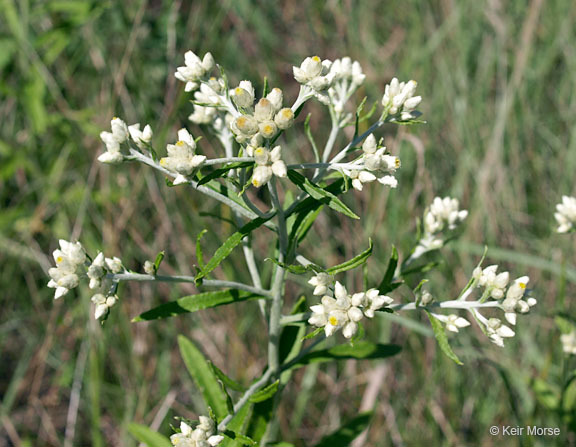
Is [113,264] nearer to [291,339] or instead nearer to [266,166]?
[266,166]

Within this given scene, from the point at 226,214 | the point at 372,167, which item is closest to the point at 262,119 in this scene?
the point at 372,167

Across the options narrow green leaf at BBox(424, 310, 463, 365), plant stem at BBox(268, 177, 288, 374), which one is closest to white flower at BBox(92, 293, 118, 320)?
plant stem at BBox(268, 177, 288, 374)

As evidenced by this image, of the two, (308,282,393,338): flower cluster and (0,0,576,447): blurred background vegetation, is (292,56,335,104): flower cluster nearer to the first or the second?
(308,282,393,338): flower cluster

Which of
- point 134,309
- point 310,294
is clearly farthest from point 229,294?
point 134,309

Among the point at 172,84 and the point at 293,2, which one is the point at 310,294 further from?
the point at 293,2

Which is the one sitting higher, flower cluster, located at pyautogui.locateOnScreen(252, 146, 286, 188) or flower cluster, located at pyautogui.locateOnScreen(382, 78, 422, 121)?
flower cluster, located at pyautogui.locateOnScreen(382, 78, 422, 121)

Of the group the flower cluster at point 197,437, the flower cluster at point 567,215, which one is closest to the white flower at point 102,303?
the flower cluster at point 197,437
